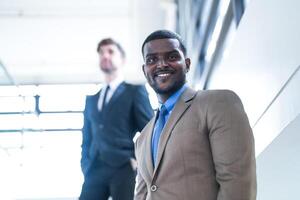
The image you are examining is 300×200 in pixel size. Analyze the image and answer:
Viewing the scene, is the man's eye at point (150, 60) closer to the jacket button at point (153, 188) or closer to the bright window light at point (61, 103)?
the jacket button at point (153, 188)

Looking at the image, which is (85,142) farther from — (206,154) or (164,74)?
(206,154)

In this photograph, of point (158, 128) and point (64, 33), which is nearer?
point (158, 128)

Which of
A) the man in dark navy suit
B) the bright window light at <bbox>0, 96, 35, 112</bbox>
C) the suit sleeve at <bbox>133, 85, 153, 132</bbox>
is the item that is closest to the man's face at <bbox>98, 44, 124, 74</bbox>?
the man in dark navy suit

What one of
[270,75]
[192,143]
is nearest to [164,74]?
[192,143]

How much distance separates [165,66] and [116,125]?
2.31 ft

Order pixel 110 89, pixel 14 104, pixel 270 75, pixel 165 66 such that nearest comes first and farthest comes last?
pixel 165 66
pixel 270 75
pixel 110 89
pixel 14 104

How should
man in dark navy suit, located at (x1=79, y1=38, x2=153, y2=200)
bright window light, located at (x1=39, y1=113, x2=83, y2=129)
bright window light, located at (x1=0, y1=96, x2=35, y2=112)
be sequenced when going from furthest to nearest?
bright window light, located at (x1=39, y1=113, x2=83, y2=129) → bright window light, located at (x1=0, y1=96, x2=35, y2=112) → man in dark navy suit, located at (x1=79, y1=38, x2=153, y2=200)

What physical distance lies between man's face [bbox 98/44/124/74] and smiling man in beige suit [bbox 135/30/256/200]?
709 mm

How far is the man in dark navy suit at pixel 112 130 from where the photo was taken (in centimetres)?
183

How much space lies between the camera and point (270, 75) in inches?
62.8

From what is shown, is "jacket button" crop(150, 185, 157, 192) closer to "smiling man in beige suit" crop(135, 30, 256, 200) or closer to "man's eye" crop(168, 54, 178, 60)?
"smiling man in beige suit" crop(135, 30, 256, 200)

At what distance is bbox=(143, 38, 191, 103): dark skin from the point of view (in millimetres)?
1301

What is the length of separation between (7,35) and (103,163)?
16.3 feet

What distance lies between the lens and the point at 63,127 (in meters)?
6.88
